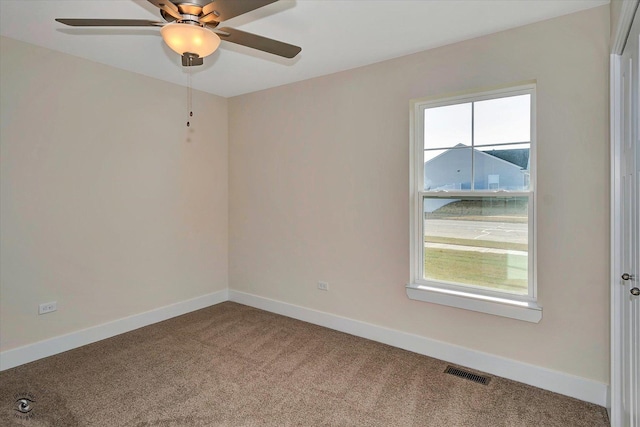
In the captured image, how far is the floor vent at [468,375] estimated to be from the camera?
2578 millimetres

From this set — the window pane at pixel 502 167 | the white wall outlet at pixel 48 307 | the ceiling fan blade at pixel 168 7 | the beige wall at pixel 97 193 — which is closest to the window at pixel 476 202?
the window pane at pixel 502 167

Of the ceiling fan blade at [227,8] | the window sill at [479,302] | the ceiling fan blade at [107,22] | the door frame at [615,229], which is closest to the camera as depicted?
the ceiling fan blade at [227,8]

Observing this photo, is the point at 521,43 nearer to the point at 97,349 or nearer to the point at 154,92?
the point at 154,92

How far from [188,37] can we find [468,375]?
2.97 metres

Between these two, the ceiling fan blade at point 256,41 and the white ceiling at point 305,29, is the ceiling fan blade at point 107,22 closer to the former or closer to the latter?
the ceiling fan blade at point 256,41

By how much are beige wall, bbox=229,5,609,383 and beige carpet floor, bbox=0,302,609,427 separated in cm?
37

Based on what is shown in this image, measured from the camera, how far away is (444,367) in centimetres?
278

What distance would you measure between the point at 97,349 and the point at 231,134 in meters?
2.80

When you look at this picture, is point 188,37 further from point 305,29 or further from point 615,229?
point 615,229

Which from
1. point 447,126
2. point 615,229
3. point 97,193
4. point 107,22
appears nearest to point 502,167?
point 447,126

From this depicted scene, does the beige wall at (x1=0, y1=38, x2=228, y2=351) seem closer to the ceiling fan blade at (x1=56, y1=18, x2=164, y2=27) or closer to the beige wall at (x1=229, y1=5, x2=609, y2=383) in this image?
the beige wall at (x1=229, y1=5, x2=609, y2=383)

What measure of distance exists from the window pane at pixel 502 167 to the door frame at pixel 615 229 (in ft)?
1.81

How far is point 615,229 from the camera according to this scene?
6.82ft

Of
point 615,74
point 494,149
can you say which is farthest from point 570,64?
point 494,149
